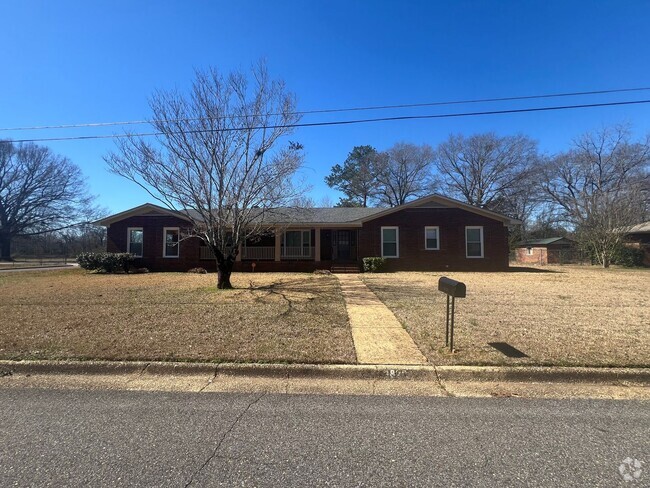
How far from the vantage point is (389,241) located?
21.4 m

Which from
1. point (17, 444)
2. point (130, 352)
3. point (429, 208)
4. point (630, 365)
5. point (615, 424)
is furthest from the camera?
point (429, 208)

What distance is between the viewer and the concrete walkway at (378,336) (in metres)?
5.22

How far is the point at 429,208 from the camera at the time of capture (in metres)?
21.2

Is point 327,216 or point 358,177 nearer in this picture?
point 327,216

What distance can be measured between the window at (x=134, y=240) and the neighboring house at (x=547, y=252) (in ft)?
110

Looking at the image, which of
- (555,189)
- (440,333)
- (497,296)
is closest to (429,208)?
(497,296)

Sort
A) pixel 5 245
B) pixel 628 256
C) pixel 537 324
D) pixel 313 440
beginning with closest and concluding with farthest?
pixel 313 440, pixel 537 324, pixel 628 256, pixel 5 245

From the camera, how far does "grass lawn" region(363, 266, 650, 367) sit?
17.1 feet

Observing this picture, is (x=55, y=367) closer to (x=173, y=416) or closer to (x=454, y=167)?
(x=173, y=416)

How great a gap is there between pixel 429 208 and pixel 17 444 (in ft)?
66.1

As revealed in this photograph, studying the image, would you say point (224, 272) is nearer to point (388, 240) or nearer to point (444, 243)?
point (388, 240)

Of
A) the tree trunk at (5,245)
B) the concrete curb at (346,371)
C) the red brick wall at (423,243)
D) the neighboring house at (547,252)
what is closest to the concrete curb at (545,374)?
the concrete curb at (346,371)

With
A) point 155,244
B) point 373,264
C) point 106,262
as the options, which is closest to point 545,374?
point 373,264

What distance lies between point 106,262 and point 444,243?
17.7 metres
